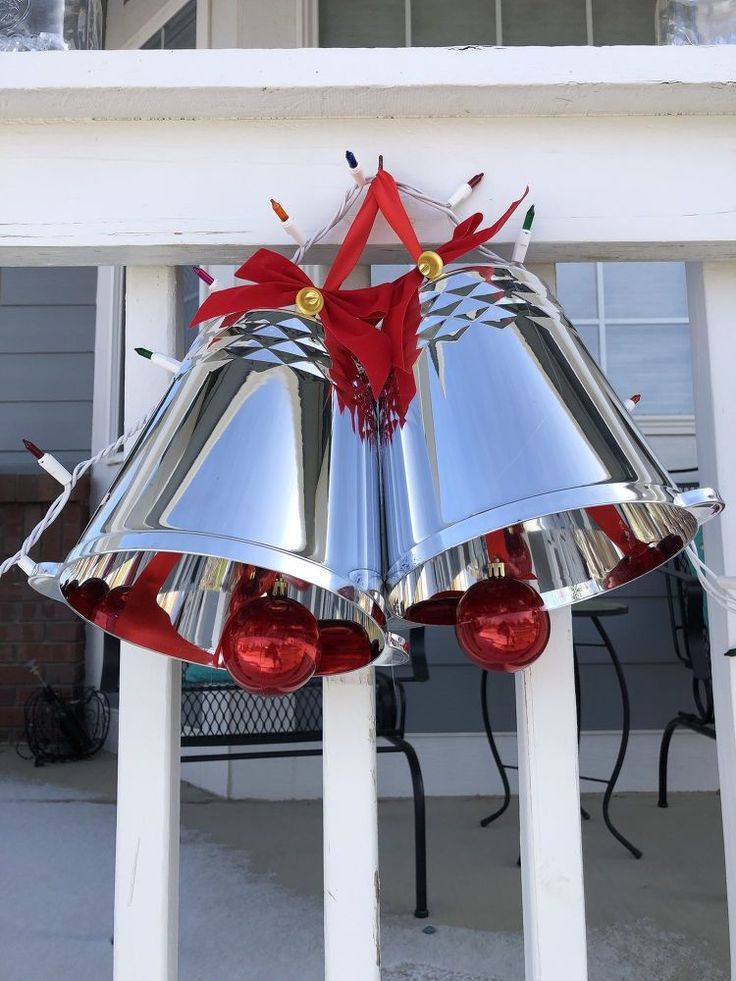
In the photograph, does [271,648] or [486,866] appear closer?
[271,648]

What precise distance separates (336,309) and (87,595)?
283 mm

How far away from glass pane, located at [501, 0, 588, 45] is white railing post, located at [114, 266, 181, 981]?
2.69 m

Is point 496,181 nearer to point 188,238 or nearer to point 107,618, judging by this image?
point 188,238

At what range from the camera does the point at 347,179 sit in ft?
2.17

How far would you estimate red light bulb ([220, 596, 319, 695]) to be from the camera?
1.81 ft

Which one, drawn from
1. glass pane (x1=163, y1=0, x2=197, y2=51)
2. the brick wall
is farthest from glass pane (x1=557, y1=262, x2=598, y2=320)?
the brick wall

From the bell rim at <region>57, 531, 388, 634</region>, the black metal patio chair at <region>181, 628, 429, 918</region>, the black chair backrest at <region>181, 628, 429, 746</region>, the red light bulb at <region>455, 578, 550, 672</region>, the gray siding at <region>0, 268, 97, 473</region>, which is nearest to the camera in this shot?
the bell rim at <region>57, 531, 388, 634</region>

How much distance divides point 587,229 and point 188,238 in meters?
0.32


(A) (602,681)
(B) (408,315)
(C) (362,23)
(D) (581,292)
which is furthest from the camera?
(D) (581,292)

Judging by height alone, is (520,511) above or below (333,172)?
below

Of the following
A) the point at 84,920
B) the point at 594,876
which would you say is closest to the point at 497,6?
the point at 594,876

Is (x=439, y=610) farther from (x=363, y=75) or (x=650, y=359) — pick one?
(x=650, y=359)

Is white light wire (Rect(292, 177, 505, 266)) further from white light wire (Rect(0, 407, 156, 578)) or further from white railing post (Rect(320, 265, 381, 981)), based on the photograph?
white railing post (Rect(320, 265, 381, 981))

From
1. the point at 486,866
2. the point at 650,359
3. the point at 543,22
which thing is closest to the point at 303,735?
the point at 486,866
